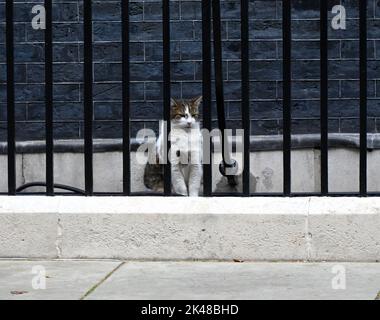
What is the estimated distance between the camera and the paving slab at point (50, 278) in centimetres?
544

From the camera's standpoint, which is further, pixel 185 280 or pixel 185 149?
pixel 185 149

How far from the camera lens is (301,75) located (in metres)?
10.3

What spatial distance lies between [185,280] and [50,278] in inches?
30.4

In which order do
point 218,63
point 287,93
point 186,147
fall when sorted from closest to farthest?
point 287,93, point 218,63, point 186,147

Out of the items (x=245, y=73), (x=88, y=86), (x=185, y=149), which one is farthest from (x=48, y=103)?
(x=185, y=149)

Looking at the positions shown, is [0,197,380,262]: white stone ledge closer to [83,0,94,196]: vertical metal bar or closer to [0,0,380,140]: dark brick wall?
[83,0,94,196]: vertical metal bar

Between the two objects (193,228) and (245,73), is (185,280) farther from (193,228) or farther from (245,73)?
(245,73)

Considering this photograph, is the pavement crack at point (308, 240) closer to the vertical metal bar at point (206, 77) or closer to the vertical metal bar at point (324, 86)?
the vertical metal bar at point (324, 86)

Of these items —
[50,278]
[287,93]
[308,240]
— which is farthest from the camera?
[287,93]

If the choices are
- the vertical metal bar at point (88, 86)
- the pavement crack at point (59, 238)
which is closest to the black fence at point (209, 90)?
the vertical metal bar at point (88, 86)

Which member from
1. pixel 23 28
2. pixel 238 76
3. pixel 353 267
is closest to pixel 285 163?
pixel 353 267

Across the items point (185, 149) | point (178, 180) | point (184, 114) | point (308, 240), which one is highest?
point (184, 114)

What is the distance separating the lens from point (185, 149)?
28.0 feet
